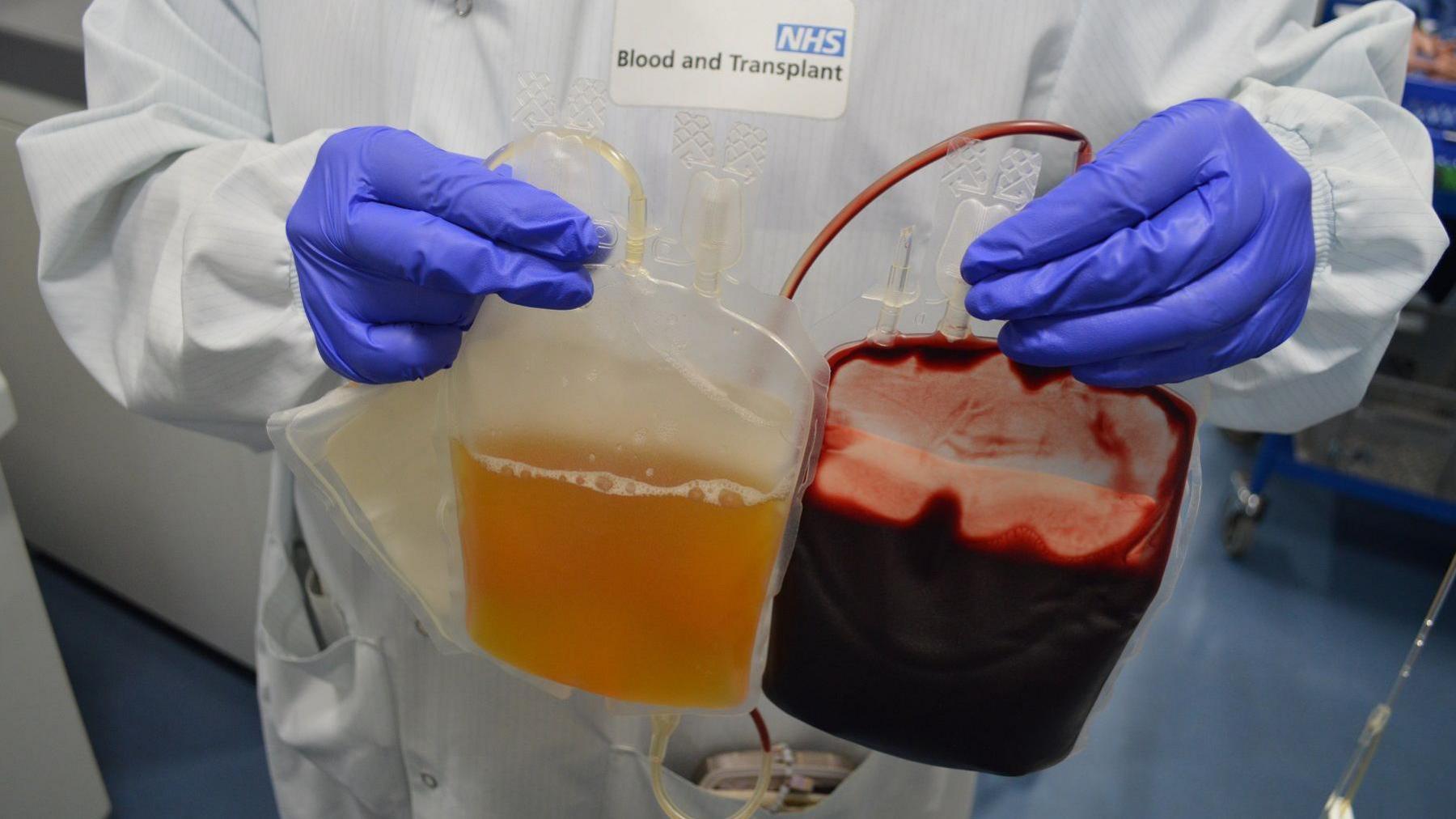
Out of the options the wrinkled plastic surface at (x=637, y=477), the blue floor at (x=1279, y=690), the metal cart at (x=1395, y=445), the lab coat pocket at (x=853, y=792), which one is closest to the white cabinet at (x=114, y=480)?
the lab coat pocket at (x=853, y=792)

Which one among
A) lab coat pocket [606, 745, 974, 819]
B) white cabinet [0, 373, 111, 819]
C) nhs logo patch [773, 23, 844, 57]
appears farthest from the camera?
white cabinet [0, 373, 111, 819]

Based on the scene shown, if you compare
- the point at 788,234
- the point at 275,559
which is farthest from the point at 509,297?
the point at 275,559

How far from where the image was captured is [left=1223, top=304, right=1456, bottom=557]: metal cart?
1881 millimetres

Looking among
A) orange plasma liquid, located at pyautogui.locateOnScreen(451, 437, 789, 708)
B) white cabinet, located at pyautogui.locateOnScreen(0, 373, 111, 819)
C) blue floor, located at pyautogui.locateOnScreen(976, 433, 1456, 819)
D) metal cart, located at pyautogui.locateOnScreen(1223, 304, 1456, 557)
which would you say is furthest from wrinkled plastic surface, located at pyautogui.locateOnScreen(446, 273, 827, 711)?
metal cart, located at pyautogui.locateOnScreen(1223, 304, 1456, 557)

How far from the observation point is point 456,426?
57 cm

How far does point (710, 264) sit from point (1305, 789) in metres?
1.59

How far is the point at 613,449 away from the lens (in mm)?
537

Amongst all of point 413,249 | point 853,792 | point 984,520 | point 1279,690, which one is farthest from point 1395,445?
point 413,249

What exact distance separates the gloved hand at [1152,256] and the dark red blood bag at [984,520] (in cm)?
3

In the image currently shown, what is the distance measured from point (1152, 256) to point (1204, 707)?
1.47m

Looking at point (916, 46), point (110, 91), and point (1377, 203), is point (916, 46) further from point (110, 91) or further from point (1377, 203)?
point (110, 91)

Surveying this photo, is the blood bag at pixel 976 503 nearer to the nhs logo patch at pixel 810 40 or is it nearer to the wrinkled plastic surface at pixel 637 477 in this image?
the wrinkled plastic surface at pixel 637 477

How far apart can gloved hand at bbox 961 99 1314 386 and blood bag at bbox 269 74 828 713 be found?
12cm

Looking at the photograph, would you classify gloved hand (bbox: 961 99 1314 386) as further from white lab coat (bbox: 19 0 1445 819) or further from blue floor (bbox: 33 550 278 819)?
blue floor (bbox: 33 550 278 819)
